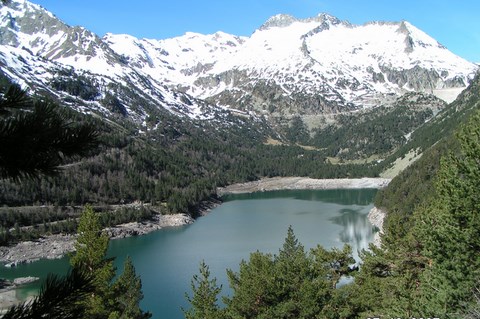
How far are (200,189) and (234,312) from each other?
131 metres

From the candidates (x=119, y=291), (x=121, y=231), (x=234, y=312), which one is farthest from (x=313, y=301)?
(x=121, y=231)

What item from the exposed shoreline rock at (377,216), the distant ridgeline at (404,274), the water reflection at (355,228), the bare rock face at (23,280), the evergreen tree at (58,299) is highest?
the evergreen tree at (58,299)

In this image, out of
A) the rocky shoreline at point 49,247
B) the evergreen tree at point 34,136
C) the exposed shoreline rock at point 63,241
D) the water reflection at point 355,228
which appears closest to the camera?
the evergreen tree at point 34,136

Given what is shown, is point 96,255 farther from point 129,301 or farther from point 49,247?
point 49,247

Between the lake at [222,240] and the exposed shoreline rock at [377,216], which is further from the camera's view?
the exposed shoreline rock at [377,216]

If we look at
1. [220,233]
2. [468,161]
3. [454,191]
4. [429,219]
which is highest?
[468,161]

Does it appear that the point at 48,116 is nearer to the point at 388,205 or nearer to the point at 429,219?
the point at 429,219

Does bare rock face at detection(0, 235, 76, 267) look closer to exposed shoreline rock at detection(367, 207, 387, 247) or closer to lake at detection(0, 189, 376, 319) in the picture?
lake at detection(0, 189, 376, 319)

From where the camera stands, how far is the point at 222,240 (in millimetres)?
93812

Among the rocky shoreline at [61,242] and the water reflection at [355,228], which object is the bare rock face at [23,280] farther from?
the water reflection at [355,228]

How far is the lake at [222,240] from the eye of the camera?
2478 inches

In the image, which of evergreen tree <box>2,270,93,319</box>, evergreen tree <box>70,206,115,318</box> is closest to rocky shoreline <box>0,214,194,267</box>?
evergreen tree <box>70,206,115,318</box>

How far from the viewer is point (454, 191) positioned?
16531 mm

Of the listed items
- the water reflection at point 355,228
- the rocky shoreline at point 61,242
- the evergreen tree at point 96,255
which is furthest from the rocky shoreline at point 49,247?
the evergreen tree at point 96,255
